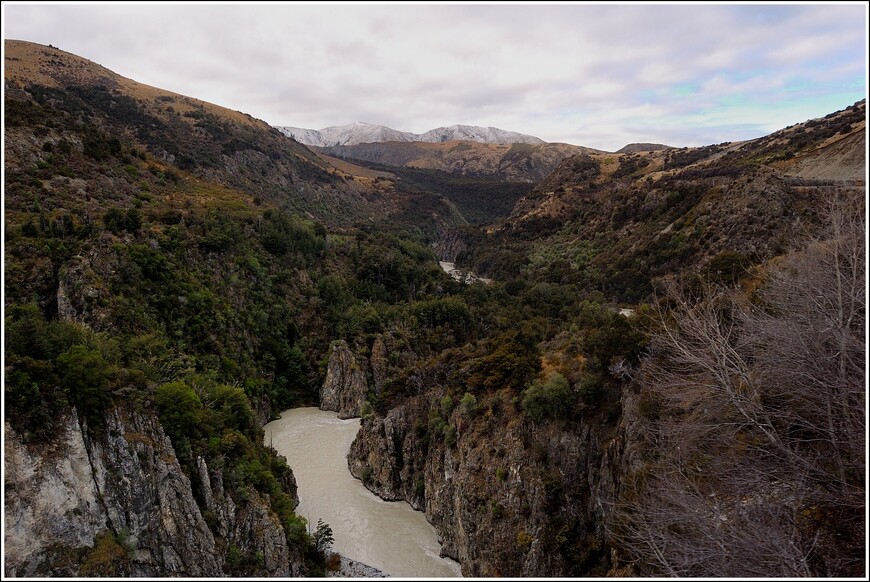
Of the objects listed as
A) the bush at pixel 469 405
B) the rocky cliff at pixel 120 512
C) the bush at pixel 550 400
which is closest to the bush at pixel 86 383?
the rocky cliff at pixel 120 512

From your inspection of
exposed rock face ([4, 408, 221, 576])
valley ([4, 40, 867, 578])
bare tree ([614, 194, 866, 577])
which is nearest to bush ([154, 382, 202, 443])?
valley ([4, 40, 867, 578])

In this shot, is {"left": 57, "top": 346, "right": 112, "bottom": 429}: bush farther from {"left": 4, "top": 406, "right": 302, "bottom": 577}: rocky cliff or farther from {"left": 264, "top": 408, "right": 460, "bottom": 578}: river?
{"left": 264, "top": 408, "right": 460, "bottom": 578}: river

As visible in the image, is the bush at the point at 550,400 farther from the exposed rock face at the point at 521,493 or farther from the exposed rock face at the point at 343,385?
the exposed rock face at the point at 343,385

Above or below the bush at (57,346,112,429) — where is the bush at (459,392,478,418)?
below

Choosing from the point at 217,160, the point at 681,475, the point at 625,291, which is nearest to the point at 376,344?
the point at 625,291

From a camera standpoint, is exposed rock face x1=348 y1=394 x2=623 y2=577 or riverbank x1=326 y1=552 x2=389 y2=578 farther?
riverbank x1=326 y1=552 x2=389 y2=578

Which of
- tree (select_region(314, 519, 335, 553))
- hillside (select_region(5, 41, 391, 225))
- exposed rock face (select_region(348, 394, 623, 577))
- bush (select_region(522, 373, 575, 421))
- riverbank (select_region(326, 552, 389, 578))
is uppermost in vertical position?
hillside (select_region(5, 41, 391, 225))
